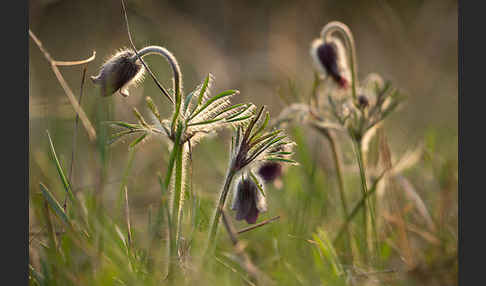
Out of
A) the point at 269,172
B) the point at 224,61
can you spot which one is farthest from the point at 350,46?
the point at 224,61

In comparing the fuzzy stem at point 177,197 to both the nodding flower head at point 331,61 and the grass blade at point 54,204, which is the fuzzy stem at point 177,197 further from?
the nodding flower head at point 331,61

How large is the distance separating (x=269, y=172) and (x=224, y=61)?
4.17 m

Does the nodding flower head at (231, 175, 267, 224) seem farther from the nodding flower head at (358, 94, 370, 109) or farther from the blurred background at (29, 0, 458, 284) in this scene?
the nodding flower head at (358, 94, 370, 109)

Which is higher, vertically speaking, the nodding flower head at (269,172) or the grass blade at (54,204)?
the nodding flower head at (269,172)

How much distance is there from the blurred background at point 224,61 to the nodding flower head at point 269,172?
325mm

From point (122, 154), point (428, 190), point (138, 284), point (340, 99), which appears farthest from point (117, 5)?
point (138, 284)

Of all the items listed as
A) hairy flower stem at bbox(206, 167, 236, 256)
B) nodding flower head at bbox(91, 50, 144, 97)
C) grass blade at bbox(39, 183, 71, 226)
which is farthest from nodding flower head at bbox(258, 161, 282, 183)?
grass blade at bbox(39, 183, 71, 226)

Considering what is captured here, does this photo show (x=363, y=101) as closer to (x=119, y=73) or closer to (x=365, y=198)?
(x=365, y=198)

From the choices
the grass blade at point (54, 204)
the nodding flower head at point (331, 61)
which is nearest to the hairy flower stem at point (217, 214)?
the grass blade at point (54, 204)

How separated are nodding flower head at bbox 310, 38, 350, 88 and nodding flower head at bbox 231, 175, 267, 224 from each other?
1.13 metres

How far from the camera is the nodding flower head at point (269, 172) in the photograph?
2592 mm

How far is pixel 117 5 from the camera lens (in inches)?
234

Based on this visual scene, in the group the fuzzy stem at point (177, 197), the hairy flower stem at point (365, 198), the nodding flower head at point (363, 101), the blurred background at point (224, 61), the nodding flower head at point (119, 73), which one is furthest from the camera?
the blurred background at point (224, 61)

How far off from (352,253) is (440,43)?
635cm
